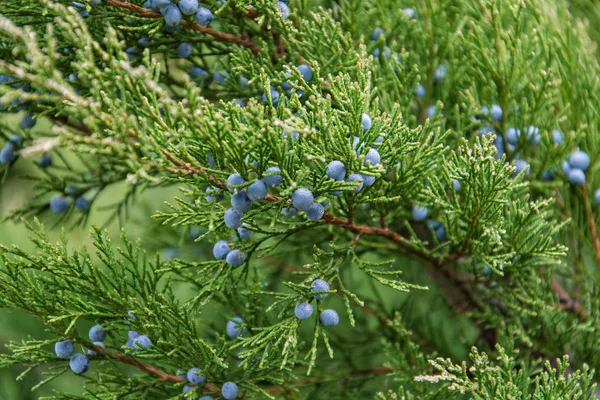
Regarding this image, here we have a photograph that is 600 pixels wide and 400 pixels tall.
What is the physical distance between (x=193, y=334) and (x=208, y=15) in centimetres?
54

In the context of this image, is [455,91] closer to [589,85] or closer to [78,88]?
[589,85]

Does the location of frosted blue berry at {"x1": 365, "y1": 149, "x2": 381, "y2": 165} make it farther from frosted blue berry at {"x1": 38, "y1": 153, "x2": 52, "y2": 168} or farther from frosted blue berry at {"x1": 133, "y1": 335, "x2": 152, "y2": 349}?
A: frosted blue berry at {"x1": 38, "y1": 153, "x2": 52, "y2": 168}

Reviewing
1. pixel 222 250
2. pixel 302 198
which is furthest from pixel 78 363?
pixel 302 198

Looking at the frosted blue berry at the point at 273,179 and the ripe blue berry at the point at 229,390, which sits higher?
the frosted blue berry at the point at 273,179

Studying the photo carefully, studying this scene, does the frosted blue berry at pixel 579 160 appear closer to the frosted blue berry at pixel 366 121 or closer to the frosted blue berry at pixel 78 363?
the frosted blue berry at pixel 366 121

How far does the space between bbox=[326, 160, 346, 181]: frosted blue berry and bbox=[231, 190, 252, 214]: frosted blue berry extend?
0.12m

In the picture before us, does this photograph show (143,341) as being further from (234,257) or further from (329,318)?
(329,318)

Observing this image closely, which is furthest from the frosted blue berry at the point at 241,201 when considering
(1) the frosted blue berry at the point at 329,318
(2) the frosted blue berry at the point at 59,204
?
(2) the frosted blue berry at the point at 59,204

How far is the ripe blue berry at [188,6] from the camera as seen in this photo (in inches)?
37.9

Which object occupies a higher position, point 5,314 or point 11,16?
point 11,16

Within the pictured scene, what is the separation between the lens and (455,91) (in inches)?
50.9

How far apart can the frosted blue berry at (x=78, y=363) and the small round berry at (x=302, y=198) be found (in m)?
0.51

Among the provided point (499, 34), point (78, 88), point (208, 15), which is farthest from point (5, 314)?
point (499, 34)

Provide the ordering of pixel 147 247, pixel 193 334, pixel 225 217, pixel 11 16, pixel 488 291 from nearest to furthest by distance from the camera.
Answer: pixel 225 217
pixel 193 334
pixel 11 16
pixel 488 291
pixel 147 247
